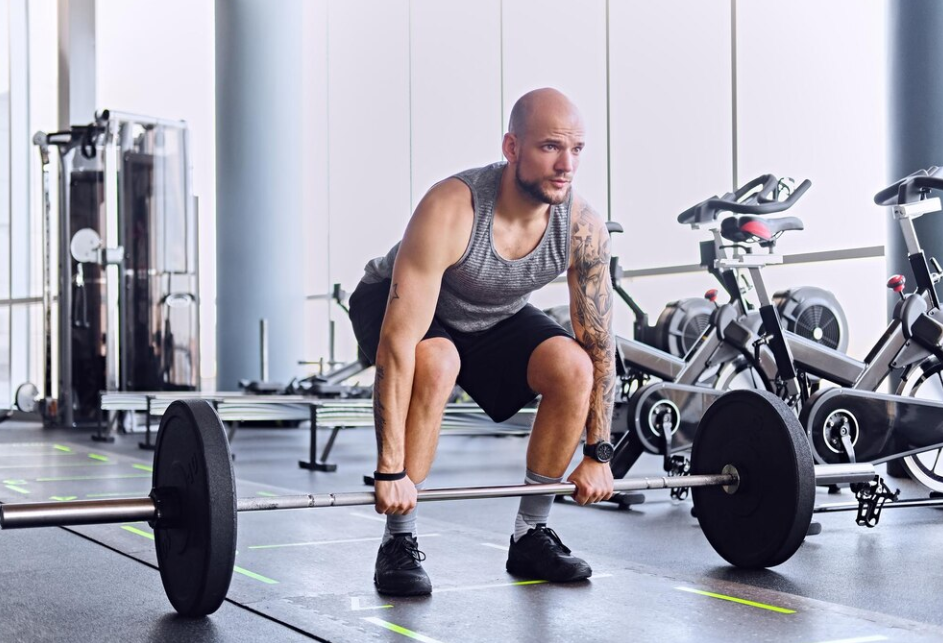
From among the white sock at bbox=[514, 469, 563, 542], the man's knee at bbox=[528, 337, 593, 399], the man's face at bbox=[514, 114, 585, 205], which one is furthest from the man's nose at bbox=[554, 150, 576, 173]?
the white sock at bbox=[514, 469, 563, 542]

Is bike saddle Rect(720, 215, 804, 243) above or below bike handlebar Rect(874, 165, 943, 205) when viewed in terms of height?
below

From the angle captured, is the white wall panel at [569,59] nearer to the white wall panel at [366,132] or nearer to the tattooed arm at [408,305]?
the white wall panel at [366,132]

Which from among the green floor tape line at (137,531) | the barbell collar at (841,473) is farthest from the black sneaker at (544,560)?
the green floor tape line at (137,531)

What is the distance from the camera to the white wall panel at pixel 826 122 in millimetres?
4863

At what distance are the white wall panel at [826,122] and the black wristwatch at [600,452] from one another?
319 centimetres

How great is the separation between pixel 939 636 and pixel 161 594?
4.39ft

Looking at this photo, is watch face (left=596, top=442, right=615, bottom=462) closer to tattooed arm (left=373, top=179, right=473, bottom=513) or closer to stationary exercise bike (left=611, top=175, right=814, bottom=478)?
tattooed arm (left=373, top=179, right=473, bottom=513)

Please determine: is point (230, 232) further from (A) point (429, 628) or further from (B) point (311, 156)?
(A) point (429, 628)

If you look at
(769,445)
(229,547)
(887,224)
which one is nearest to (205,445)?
(229,547)

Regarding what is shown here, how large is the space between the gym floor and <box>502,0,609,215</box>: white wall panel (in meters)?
3.37

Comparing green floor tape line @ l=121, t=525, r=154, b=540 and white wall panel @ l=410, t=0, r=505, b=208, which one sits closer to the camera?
green floor tape line @ l=121, t=525, r=154, b=540

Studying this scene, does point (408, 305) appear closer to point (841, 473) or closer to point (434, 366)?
point (434, 366)

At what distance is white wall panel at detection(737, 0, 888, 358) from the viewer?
486 cm

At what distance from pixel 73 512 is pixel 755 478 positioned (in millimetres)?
1292
